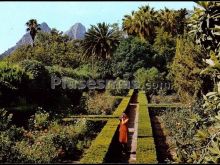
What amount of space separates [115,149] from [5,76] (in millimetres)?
6849

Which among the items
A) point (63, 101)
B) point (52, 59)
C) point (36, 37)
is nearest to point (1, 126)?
point (63, 101)

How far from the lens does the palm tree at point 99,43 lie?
5166 cm

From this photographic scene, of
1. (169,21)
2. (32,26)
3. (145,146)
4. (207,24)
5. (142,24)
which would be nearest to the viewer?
(207,24)

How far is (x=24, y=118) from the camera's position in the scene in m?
18.0

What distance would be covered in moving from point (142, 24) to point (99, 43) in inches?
336

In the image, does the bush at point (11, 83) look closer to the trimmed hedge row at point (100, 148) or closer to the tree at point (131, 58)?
the trimmed hedge row at point (100, 148)

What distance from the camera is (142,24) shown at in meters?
58.2

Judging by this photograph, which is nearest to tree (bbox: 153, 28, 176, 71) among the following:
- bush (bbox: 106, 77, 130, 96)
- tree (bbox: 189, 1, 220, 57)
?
bush (bbox: 106, 77, 130, 96)

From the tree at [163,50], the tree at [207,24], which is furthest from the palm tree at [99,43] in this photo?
the tree at [207,24]

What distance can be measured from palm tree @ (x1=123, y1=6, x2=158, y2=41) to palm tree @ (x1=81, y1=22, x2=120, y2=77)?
5618mm

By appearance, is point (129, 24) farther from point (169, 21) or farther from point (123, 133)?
point (123, 133)

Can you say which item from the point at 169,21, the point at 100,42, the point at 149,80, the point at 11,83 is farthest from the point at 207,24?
the point at 169,21

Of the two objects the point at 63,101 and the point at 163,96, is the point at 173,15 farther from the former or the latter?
the point at 63,101

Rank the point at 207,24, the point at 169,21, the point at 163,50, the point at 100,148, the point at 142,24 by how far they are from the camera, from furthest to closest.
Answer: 1. the point at 169,21
2. the point at 142,24
3. the point at 163,50
4. the point at 100,148
5. the point at 207,24
